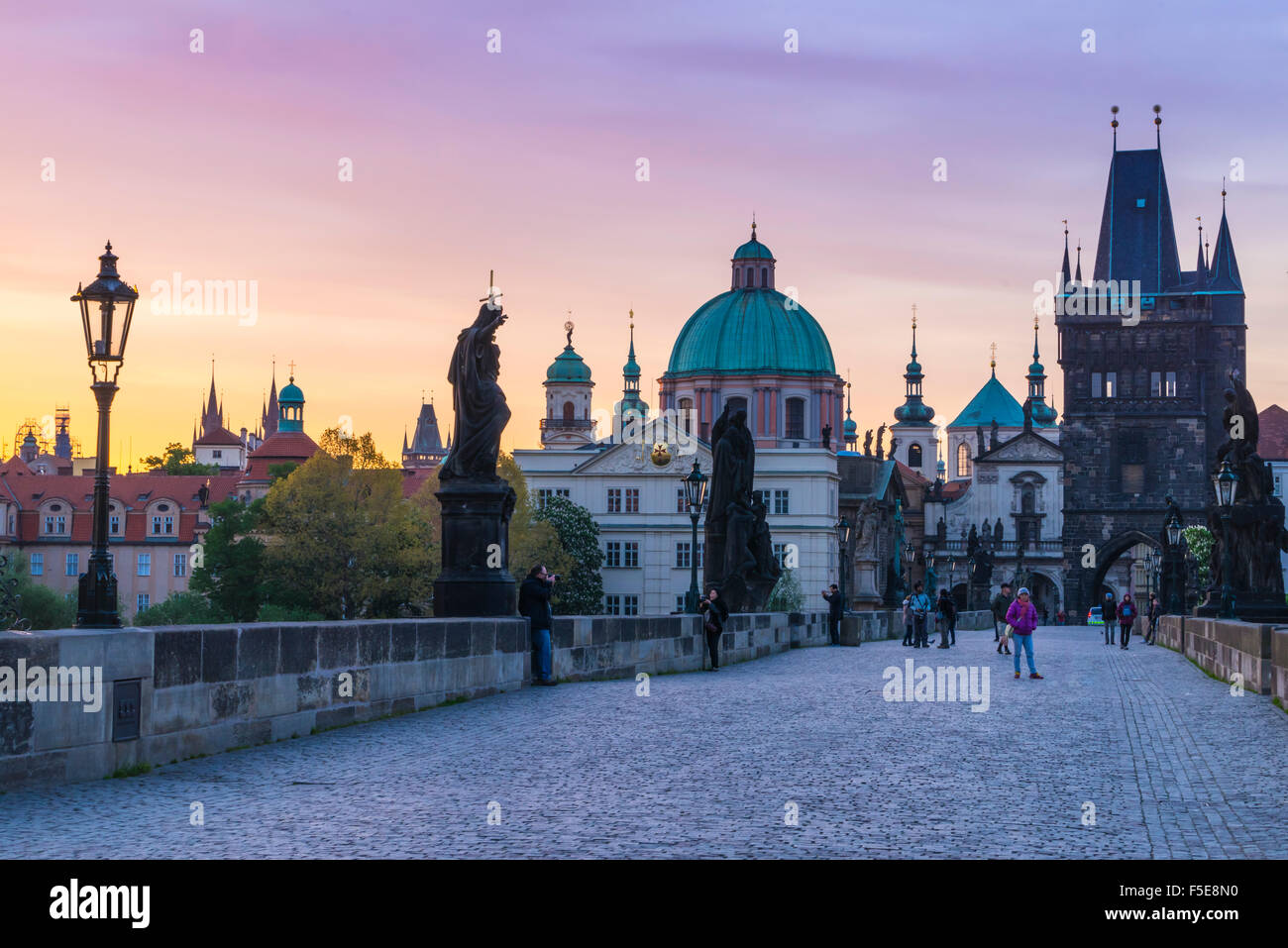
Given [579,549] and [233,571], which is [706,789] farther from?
[579,549]

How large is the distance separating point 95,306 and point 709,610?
1309 cm

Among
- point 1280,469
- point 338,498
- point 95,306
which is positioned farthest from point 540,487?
point 95,306

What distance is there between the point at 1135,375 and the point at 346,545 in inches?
2160

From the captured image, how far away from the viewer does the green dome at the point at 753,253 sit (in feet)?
418

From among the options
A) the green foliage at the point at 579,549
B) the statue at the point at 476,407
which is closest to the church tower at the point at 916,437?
the green foliage at the point at 579,549

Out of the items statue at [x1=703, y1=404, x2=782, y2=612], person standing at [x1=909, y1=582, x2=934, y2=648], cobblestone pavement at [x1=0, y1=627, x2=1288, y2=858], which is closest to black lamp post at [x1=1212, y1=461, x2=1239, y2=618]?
statue at [x1=703, y1=404, x2=782, y2=612]

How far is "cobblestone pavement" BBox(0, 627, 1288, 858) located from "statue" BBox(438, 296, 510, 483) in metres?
3.16

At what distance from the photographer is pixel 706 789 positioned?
35.6ft

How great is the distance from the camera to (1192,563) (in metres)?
90.6

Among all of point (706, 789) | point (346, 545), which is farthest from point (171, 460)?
point (706, 789)

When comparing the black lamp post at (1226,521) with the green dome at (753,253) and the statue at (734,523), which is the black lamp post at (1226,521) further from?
the green dome at (753,253)

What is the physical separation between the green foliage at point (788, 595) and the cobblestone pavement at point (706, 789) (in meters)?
70.5
